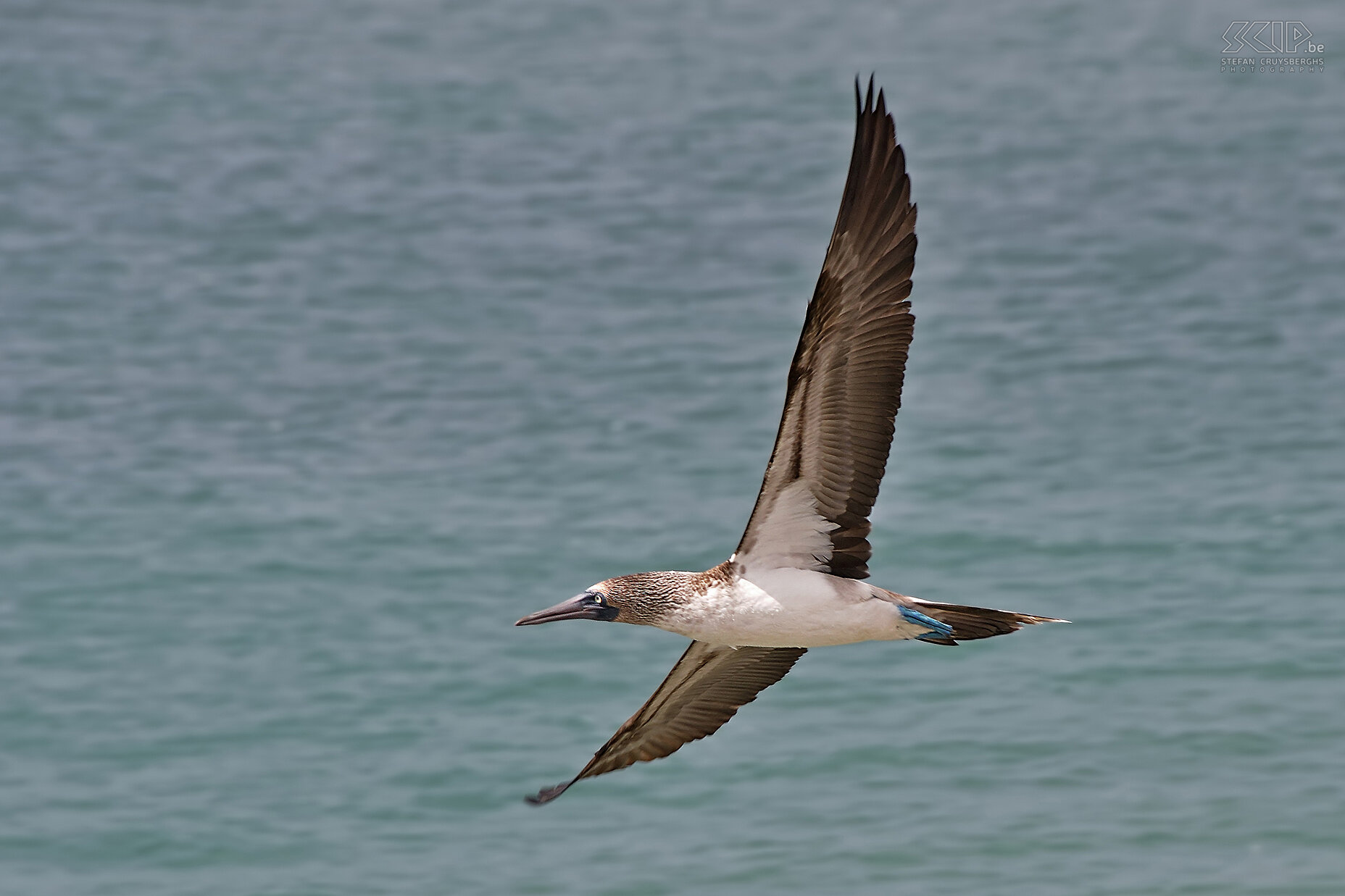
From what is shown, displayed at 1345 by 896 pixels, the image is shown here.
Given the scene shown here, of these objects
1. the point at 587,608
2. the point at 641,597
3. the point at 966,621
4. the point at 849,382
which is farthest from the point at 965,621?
the point at 587,608

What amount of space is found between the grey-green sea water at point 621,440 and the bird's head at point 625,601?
5.45 meters

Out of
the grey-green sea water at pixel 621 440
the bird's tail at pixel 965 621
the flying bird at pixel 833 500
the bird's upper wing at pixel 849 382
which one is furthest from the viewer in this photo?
the grey-green sea water at pixel 621 440

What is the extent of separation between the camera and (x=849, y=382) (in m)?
10.2

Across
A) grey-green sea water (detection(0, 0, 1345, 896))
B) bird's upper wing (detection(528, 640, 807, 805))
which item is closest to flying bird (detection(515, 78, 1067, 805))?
bird's upper wing (detection(528, 640, 807, 805))

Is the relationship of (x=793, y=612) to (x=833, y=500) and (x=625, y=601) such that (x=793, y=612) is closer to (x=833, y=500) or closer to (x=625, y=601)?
(x=833, y=500)

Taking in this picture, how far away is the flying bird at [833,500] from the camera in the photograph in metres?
10.0

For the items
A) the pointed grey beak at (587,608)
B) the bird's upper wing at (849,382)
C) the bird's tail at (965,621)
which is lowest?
the bird's tail at (965,621)

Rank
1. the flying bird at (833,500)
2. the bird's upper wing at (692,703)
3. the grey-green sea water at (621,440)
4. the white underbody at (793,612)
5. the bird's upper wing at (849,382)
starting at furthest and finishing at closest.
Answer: the grey-green sea water at (621,440)
the bird's upper wing at (692,703)
the white underbody at (793,612)
the flying bird at (833,500)
the bird's upper wing at (849,382)

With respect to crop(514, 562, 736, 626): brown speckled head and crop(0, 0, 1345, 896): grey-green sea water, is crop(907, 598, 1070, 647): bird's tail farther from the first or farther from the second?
crop(0, 0, 1345, 896): grey-green sea water

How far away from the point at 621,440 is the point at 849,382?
12837mm

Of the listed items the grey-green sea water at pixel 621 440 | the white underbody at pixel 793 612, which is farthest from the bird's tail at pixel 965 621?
the grey-green sea water at pixel 621 440

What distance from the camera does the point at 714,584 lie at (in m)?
10.6

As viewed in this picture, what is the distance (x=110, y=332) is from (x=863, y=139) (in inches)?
749

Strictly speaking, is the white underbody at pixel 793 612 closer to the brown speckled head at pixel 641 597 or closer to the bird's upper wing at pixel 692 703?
the brown speckled head at pixel 641 597
